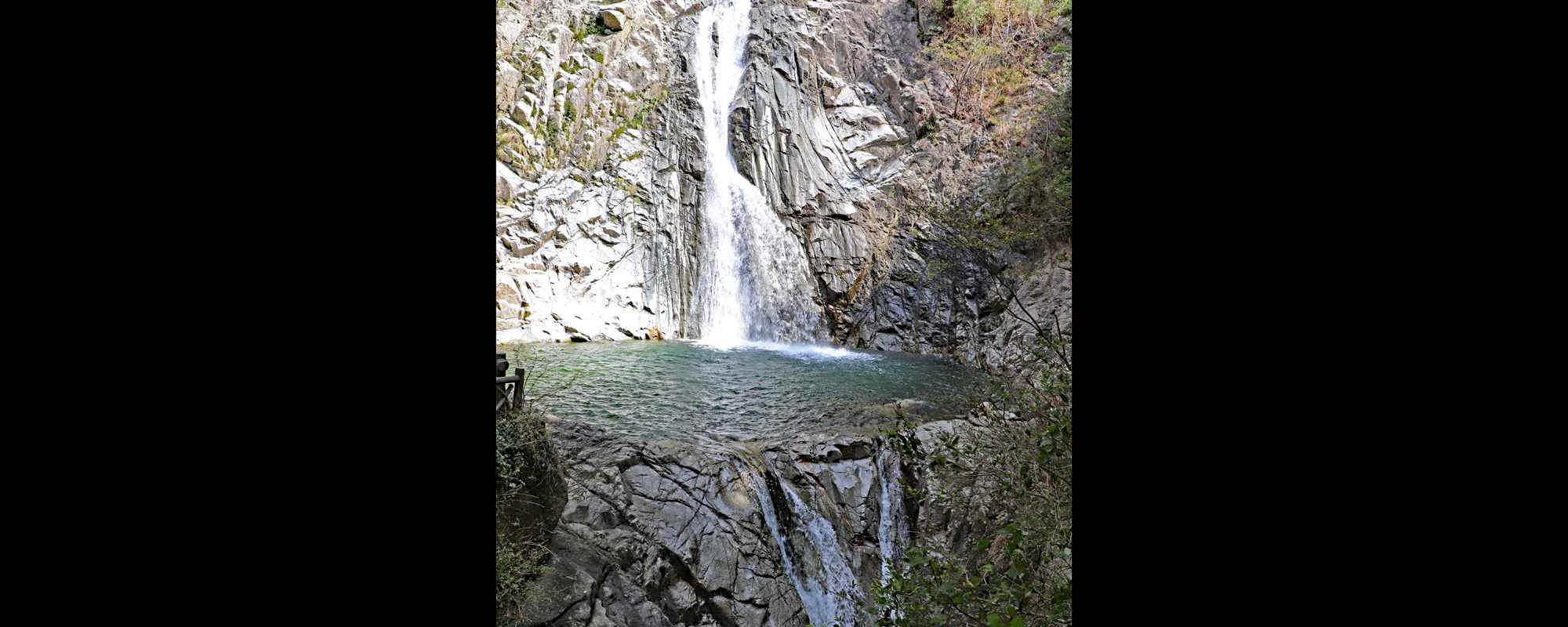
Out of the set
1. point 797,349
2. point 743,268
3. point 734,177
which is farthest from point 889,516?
point 734,177

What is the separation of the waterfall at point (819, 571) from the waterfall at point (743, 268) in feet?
19.8

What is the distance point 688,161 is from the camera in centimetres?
1203

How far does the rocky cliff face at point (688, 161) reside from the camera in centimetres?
1088

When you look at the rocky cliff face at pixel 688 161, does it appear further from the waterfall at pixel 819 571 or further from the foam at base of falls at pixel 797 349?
the waterfall at pixel 819 571

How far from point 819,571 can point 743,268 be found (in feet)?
23.9

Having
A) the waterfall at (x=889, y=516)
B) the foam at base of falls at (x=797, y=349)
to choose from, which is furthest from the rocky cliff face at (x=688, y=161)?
the waterfall at (x=889, y=516)

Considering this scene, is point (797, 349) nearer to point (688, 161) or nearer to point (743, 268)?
point (743, 268)

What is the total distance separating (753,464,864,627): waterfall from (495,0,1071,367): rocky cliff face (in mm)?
5880

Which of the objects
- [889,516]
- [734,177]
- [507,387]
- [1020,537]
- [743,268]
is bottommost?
[889,516]

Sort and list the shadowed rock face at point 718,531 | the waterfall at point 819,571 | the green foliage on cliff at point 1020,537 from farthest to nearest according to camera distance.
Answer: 1. the waterfall at point 819,571
2. the shadowed rock face at point 718,531
3. the green foliage on cliff at point 1020,537
